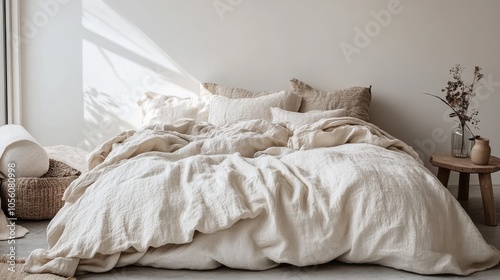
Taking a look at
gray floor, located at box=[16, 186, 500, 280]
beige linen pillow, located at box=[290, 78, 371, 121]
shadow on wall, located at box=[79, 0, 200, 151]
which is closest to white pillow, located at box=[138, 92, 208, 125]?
shadow on wall, located at box=[79, 0, 200, 151]

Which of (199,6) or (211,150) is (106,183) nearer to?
(211,150)

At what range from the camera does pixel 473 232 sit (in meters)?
3.41

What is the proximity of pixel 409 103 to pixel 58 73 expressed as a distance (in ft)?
9.13

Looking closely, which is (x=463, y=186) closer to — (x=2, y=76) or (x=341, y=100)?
(x=341, y=100)

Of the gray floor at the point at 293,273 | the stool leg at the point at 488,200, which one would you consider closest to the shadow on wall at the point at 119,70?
the stool leg at the point at 488,200

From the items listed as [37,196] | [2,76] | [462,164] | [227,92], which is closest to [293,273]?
[37,196]

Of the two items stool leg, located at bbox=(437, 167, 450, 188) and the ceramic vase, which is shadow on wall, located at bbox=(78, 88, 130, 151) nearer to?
stool leg, located at bbox=(437, 167, 450, 188)

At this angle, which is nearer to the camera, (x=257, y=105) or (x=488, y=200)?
(x=488, y=200)

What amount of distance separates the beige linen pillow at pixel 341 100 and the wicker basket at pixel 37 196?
6.34 feet

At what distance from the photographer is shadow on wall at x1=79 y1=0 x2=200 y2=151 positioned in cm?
559

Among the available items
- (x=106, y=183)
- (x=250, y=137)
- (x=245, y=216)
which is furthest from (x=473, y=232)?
(x=106, y=183)

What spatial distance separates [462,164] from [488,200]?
28cm

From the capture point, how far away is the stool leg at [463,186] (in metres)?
5.19

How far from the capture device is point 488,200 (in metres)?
4.48
